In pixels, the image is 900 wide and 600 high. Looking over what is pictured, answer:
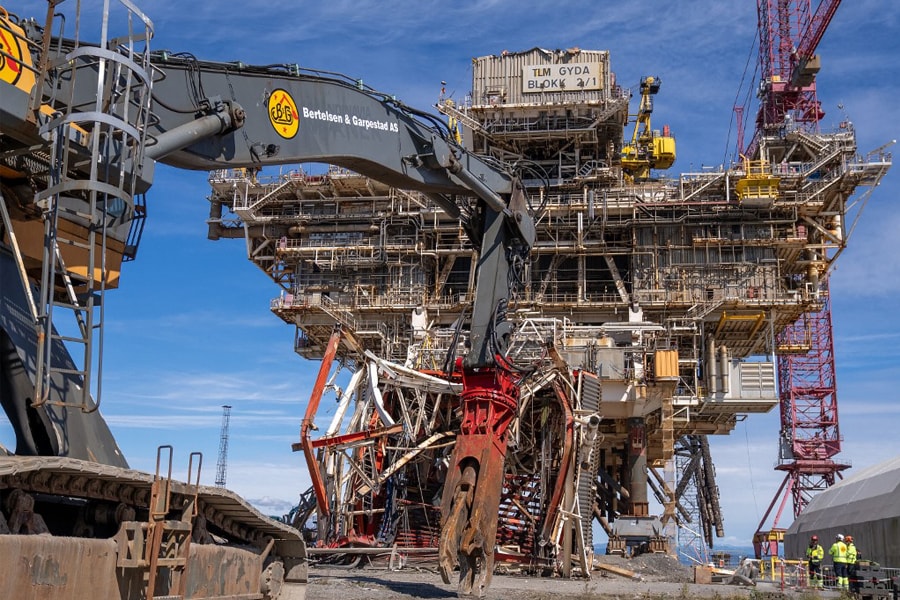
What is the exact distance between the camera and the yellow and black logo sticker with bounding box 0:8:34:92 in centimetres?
1057

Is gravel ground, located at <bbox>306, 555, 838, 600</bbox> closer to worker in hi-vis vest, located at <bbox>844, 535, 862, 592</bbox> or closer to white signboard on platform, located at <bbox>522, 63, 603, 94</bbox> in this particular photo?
worker in hi-vis vest, located at <bbox>844, 535, 862, 592</bbox>

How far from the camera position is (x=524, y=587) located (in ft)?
80.2

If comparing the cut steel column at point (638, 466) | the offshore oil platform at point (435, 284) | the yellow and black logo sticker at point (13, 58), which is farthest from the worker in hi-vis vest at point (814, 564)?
the yellow and black logo sticker at point (13, 58)

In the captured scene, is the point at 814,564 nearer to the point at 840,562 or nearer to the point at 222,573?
the point at 840,562

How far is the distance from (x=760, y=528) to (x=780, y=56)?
36941 millimetres

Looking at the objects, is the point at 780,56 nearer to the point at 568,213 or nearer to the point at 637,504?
the point at 568,213

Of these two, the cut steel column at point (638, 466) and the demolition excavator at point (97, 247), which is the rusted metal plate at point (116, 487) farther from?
the cut steel column at point (638, 466)

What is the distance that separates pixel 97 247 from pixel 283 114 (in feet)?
16.9

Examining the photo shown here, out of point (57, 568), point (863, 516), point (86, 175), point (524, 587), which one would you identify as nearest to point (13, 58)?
point (86, 175)

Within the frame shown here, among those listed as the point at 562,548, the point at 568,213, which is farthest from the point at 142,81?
the point at 568,213

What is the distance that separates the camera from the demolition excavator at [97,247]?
32.6 ft

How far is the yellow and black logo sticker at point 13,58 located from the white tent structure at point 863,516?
2567 cm

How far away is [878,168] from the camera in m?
42.6

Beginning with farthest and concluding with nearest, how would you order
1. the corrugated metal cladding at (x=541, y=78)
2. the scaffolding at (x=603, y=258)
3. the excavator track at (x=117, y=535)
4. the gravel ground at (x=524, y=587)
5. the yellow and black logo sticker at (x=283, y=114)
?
the corrugated metal cladding at (x=541, y=78)
the scaffolding at (x=603, y=258)
the gravel ground at (x=524, y=587)
the yellow and black logo sticker at (x=283, y=114)
the excavator track at (x=117, y=535)
